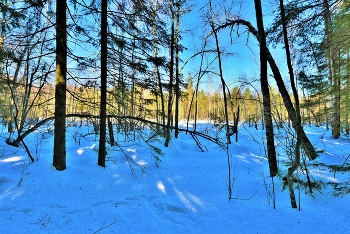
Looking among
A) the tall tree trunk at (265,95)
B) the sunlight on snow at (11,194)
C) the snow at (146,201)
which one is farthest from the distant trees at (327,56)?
the sunlight on snow at (11,194)

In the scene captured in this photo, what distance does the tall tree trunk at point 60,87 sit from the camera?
13.1ft

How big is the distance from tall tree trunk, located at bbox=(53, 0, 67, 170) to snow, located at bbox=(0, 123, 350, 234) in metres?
0.29

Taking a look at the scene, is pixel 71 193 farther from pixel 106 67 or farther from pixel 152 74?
pixel 152 74

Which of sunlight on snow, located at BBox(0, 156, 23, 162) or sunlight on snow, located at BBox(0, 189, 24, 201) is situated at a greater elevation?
sunlight on snow, located at BBox(0, 156, 23, 162)

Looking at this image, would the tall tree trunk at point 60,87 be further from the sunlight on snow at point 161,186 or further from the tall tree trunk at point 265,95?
the tall tree trunk at point 265,95

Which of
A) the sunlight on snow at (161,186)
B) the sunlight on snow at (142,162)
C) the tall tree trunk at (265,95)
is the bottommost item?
the sunlight on snow at (161,186)

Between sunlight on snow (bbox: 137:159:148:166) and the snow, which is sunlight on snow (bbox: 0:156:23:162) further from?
sunlight on snow (bbox: 137:159:148:166)

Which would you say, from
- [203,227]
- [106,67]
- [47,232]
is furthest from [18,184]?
[203,227]

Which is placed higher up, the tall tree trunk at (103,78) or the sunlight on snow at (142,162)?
the tall tree trunk at (103,78)

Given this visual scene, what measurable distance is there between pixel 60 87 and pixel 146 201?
2792mm

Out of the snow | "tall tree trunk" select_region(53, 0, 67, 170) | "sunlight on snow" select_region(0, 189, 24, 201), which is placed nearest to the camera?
the snow

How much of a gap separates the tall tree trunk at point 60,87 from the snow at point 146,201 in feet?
0.94

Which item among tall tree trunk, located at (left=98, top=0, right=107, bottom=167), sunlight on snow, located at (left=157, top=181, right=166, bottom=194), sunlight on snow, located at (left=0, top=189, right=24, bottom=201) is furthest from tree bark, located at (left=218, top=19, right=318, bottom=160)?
sunlight on snow, located at (left=0, top=189, right=24, bottom=201)

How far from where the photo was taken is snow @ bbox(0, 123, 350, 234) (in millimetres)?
2518
